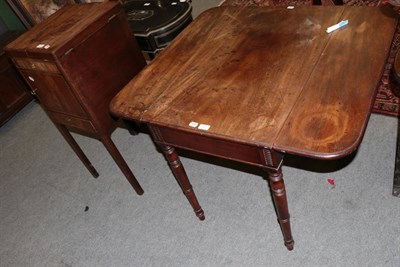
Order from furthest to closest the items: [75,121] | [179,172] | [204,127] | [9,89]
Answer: [9,89]
[75,121]
[179,172]
[204,127]

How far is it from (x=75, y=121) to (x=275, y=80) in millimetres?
1127

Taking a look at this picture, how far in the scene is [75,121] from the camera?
182 centimetres

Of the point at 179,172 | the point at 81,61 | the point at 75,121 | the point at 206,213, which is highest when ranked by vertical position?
the point at 81,61

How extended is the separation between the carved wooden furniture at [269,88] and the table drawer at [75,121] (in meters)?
0.45

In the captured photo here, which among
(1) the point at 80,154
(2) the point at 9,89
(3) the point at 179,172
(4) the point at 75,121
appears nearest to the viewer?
(3) the point at 179,172

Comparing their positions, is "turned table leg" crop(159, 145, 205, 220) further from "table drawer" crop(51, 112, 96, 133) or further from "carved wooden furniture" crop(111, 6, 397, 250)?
"table drawer" crop(51, 112, 96, 133)

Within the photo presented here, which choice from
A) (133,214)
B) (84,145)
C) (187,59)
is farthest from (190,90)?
(84,145)

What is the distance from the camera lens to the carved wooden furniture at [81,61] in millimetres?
1537

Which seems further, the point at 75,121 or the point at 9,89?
the point at 9,89

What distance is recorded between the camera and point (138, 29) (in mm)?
Result: 2180

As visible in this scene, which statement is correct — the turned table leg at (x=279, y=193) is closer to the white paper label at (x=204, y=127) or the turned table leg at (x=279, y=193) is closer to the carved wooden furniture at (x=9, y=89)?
the white paper label at (x=204, y=127)

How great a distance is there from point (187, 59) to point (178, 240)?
974 mm

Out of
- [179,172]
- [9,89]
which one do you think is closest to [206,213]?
[179,172]

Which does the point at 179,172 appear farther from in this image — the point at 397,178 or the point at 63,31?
the point at 397,178
